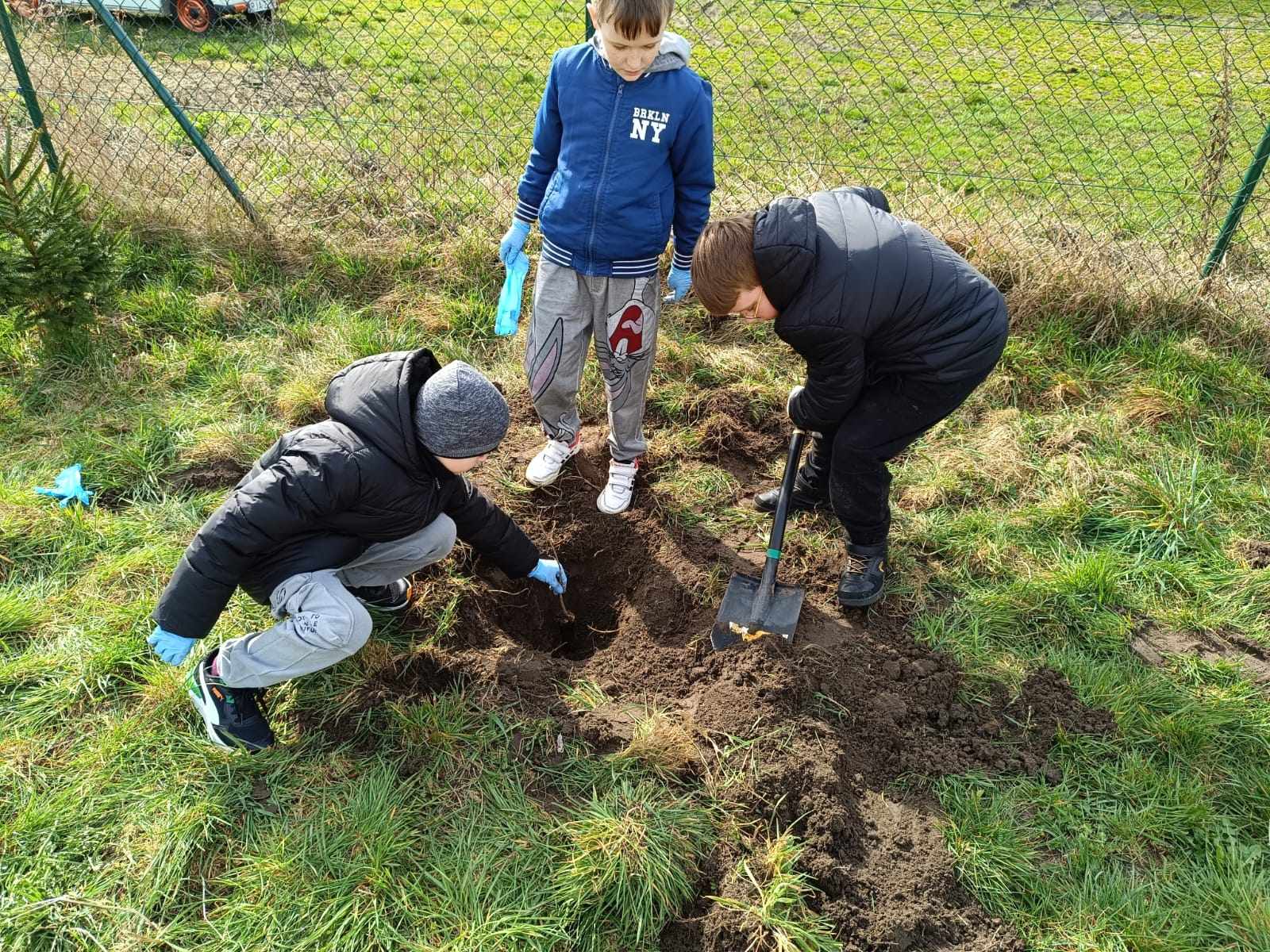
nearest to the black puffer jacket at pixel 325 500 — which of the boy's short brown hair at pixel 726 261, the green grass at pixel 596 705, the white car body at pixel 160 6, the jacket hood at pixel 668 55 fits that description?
the green grass at pixel 596 705

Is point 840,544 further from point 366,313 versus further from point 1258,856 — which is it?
point 366,313

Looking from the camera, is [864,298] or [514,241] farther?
[514,241]

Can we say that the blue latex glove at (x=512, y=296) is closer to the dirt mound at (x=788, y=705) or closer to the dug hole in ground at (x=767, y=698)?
the dug hole in ground at (x=767, y=698)

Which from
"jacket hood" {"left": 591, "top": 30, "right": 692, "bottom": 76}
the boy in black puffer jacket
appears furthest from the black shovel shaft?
"jacket hood" {"left": 591, "top": 30, "right": 692, "bottom": 76}

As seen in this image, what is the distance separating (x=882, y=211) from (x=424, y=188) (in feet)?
11.0

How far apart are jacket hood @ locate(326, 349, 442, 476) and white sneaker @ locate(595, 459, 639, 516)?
1.16 meters

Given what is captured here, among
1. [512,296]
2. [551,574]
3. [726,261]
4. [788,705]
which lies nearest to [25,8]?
[512,296]

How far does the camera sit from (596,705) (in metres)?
2.79

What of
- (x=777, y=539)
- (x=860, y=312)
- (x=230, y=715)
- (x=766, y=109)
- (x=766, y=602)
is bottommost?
(x=230, y=715)

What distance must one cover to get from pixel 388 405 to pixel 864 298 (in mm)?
1444

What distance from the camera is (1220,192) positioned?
444 cm

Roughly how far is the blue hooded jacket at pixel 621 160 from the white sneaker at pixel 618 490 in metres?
0.85

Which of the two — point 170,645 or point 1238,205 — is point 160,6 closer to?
point 170,645

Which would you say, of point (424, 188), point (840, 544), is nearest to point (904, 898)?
point (840, 544)
